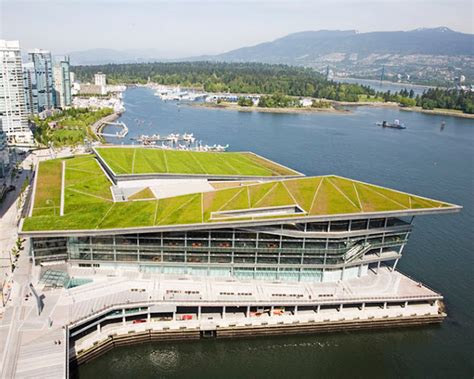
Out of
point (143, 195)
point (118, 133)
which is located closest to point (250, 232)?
point (143, 195)

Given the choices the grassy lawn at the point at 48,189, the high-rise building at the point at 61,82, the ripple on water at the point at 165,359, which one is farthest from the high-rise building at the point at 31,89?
the ripple on water at the point at 165,359

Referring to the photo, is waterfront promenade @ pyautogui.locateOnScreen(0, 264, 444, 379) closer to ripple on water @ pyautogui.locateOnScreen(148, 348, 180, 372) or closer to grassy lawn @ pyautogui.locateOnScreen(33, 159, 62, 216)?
ripple on water @ pyautogui.locateOnScreen(148, 348, 180, 372)

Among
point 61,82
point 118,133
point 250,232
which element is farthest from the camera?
point 61,82

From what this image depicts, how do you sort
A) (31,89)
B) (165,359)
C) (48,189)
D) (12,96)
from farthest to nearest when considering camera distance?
(31,89), (12,96), (48,189), (165,359)

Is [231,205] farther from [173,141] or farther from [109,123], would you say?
[109,123]

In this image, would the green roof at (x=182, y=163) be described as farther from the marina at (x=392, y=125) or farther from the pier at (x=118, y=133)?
the marina at (x=392, y=125)

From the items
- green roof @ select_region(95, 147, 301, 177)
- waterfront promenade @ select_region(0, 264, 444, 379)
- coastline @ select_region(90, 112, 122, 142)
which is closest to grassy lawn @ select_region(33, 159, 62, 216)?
waterfront promenade @ select_region(0, 264, 444, 379)

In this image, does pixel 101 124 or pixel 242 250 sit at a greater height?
pixel 242 250
